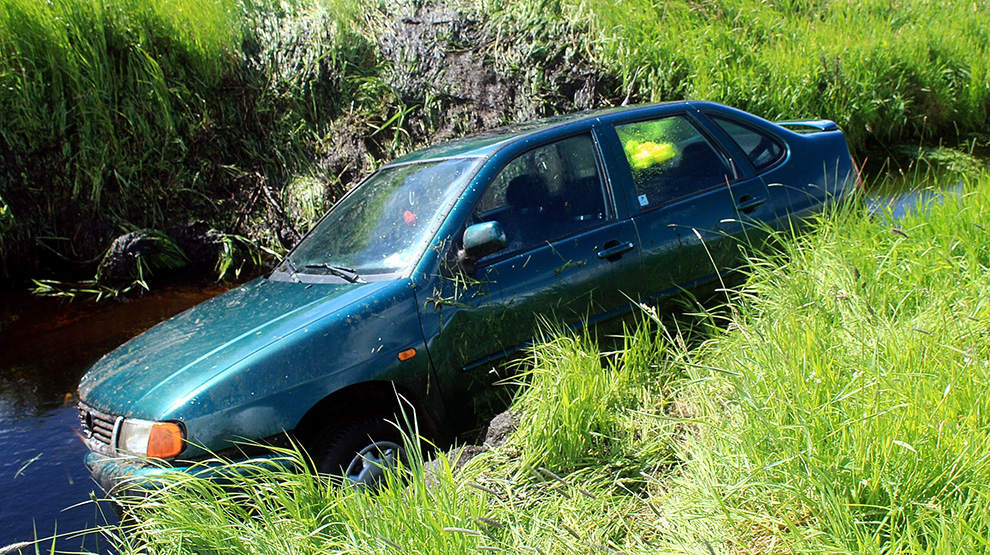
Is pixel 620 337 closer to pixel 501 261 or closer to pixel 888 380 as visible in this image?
pixel 501 261

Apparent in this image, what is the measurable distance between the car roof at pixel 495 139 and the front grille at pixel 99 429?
205 centimetres

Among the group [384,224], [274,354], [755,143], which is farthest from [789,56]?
[274,354]

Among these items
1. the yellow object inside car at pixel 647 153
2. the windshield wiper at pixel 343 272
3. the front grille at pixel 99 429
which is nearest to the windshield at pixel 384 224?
the windshield wiper at pixel 343 272

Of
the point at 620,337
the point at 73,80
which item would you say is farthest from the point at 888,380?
the point at 73,80

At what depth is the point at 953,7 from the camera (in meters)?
9.35

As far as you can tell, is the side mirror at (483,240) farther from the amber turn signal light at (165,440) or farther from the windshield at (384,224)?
the amber turn signal light at (165,440)

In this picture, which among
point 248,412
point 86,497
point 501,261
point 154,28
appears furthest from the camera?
point 154,28

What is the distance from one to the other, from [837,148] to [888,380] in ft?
9.53

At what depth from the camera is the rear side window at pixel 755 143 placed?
471cm

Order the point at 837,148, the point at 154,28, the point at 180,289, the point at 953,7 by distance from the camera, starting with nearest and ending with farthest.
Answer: the point at 837,148
the point at 180,289
the point at 154,28
the point at 953,7

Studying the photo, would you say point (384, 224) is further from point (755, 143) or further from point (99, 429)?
point (755, 143)

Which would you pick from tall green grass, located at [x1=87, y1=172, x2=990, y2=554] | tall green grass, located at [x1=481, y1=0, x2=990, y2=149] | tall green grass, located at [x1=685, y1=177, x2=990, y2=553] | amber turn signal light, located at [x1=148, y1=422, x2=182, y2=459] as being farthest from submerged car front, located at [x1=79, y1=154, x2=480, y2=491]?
tall green grass, located at [x1=481, y1=0, x2=990, y2=149]

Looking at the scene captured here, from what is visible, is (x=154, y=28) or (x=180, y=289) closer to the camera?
(x=180, y=289)

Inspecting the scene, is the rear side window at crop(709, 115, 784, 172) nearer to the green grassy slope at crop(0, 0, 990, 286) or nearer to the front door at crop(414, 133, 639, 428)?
the front door at crop(414, 133, 639, 428)
